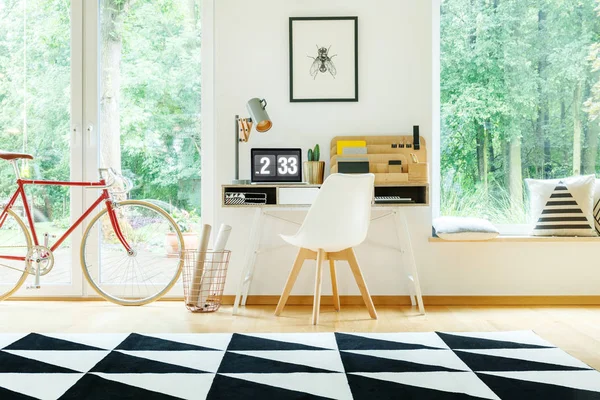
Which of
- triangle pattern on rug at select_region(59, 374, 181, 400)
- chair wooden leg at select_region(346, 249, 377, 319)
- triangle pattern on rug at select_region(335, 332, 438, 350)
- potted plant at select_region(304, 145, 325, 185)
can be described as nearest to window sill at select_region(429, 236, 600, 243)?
chair wooden leg at select_region(346, 249, 377, 319)

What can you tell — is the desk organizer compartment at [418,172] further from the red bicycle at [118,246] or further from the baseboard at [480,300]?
the red bicycle at [118,246]

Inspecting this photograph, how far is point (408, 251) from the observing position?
3.70 meters

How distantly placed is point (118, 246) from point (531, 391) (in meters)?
2.82

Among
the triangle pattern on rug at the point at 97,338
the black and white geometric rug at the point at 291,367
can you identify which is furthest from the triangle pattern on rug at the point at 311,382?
the triangle pattern on rug at the point at 97,338

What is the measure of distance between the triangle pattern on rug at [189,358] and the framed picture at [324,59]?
1943 mm

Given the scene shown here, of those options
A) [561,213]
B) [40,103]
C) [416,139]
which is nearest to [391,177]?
[416,139]

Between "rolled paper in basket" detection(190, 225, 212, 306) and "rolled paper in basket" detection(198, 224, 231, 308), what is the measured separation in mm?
26

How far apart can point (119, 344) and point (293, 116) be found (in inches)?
74.2

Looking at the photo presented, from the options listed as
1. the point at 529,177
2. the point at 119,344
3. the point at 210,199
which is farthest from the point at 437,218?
the point at 119,344

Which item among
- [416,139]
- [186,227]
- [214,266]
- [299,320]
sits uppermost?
[416,139]

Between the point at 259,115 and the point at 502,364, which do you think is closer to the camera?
the point at 502,364

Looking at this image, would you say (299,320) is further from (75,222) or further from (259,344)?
(75,222)

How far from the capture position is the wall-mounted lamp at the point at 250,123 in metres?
3.73

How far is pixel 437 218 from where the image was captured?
4020mm
